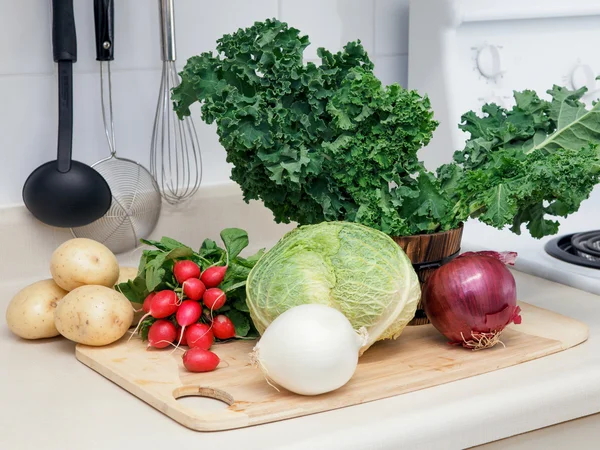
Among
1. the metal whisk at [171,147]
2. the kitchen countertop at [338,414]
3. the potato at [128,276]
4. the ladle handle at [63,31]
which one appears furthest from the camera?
the metal whisk at [171,147]

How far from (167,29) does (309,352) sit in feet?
2.34

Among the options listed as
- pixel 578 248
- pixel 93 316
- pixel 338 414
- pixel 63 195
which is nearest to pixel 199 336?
pixel 93 316

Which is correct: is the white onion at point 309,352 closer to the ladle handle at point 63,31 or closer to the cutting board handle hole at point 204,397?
the cutting board handle hole at point 204,397

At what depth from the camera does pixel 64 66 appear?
1268 millimetres

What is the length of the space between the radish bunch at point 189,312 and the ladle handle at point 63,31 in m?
0.41

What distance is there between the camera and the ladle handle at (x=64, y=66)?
1.25m

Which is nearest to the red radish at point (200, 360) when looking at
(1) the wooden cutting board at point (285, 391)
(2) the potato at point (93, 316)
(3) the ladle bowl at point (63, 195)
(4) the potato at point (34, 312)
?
(1) the wooden cutting board at point (285, 391)

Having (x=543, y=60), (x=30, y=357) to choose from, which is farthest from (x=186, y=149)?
(x=543, y=60)

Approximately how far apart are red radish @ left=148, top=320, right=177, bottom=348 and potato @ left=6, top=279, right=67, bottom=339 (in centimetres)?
15

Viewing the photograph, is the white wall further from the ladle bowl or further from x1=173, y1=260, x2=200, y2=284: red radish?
x1=173, y1=260, x2=200, y2=284: red radish

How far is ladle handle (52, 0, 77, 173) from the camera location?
1254 mm

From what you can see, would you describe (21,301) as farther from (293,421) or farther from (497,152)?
(497,152)

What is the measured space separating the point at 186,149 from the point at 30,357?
0.54 m

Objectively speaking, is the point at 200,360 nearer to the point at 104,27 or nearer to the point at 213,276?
the point at 213,276
